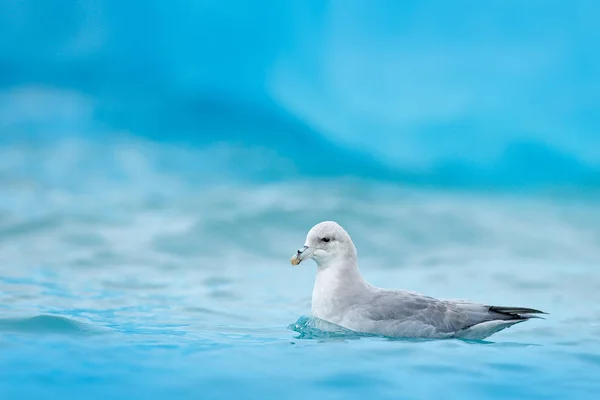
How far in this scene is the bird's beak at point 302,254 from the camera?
956 centimetres

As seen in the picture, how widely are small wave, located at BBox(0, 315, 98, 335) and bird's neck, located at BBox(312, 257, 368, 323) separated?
2.63 metres

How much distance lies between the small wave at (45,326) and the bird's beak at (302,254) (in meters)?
2.45

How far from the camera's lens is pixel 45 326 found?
980 cm

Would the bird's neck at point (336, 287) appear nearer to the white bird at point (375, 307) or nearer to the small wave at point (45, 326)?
the white bird at point (375, 307)

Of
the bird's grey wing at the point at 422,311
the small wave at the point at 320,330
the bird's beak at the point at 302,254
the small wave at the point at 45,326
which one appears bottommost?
the small wave at the point at 45,326

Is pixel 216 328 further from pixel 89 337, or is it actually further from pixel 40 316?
pixel 40 316

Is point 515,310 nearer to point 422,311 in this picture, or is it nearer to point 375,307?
point 422,311

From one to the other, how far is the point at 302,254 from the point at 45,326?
3.18 m

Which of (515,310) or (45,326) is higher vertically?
(515,310)

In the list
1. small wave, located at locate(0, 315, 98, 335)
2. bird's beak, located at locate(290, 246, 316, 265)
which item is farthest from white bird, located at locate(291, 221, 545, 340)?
small wave, located at locate(0, 315, 98, 335)

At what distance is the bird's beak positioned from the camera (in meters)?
9.56

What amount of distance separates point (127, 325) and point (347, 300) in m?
2.70

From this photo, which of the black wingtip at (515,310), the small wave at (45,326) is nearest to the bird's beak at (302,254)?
the black wingtip at (515,310)

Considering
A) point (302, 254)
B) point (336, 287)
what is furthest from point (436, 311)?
point (302, 254)
